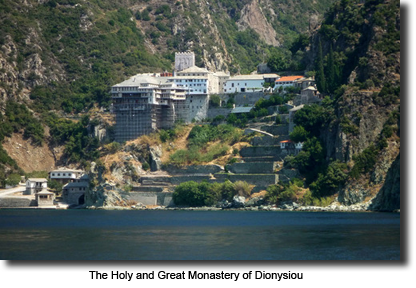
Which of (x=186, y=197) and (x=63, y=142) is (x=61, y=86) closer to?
(x=63, y=142)

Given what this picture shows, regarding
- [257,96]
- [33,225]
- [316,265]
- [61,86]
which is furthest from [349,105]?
[316,265]

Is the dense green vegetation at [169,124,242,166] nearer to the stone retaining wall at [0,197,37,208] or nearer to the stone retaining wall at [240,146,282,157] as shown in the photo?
the stone retaining wall at [240,146,282,157]

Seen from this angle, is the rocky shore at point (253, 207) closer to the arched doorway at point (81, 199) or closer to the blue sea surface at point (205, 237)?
the blue sea surface at point (205, 237)

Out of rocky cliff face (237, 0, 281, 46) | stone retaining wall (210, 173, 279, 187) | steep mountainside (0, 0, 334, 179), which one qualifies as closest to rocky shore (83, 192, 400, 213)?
stone retaining wall (210, 173, 279, 187)

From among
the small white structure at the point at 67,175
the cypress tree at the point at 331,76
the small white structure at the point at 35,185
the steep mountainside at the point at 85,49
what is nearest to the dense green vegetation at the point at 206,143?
the cypress tree at the point at 331,76

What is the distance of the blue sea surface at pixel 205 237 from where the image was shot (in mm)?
44469

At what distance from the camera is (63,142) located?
382 ft

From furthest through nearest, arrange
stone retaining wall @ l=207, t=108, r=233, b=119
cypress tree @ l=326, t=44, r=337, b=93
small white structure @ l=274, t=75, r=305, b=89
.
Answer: small white structure @ l=274, t=75, r=305, b=89, stone retaining wall @ l=207, t=108, r=233, b=119, cypress tree @ l=326, t=44, r=337, b=93

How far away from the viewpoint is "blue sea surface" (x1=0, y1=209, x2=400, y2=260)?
44.5 metres

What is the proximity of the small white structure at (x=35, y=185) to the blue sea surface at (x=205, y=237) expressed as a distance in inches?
922

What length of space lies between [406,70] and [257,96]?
7007 centimetres

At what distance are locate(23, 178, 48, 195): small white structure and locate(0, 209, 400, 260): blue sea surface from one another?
23.4 m

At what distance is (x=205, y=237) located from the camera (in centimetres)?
5459

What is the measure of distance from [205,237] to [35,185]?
5244 centimetres
